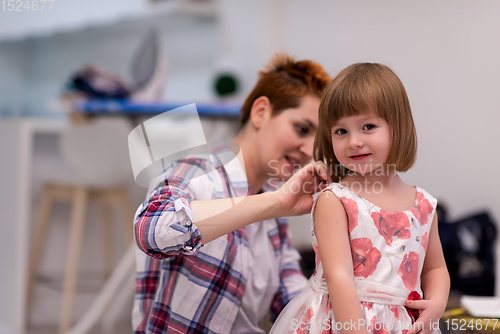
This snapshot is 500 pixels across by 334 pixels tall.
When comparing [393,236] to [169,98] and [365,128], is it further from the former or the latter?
[169,98]

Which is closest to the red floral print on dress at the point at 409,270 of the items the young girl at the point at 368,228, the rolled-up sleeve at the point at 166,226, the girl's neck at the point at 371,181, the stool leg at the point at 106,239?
the young girl at the point at 368,228

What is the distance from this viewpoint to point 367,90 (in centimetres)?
63

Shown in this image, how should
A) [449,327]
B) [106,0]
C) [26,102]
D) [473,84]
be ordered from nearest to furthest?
[449,327]
[473,84]
[106,0]
[26,102]

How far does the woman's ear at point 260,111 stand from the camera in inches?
36.7

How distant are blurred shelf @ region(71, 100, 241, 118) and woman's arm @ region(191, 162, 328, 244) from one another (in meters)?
1.15

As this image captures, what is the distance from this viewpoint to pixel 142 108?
6.26ft

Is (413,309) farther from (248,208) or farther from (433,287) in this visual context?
(248,208)

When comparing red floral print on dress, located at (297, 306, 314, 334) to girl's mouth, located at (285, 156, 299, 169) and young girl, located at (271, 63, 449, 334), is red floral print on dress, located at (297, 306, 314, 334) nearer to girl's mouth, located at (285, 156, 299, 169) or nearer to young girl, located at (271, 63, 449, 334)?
young girl, located at (271, 63, 449, 334)

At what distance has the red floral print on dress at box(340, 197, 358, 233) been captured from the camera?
0.65 m

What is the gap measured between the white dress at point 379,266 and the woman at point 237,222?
0.31 ft

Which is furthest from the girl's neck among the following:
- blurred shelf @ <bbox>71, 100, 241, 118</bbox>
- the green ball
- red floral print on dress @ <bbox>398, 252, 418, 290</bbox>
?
the green ball

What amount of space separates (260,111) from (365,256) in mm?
403

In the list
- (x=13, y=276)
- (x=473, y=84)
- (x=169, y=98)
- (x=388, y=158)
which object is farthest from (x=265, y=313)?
(x=169, y=98)

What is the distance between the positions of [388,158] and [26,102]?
122 inches
